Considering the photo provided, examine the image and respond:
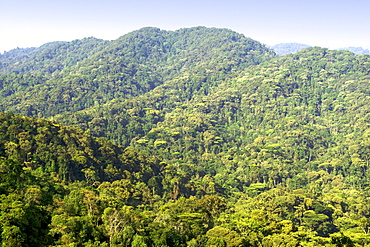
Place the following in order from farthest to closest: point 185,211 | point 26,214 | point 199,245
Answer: point 185,211, point 199,245, point 26,214

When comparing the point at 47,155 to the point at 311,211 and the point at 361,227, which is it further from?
the point at 361,227

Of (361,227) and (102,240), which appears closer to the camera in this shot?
(102,240)

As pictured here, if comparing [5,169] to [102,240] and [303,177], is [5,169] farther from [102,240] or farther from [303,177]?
[303,177]

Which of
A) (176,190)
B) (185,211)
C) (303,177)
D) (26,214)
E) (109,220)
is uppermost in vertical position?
(26,214)

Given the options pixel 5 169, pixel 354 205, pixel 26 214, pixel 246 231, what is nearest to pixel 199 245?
A: pixel 246 231

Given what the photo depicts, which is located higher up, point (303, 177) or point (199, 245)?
point (199, 245)

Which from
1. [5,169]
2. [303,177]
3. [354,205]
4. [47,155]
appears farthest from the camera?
[303,177]

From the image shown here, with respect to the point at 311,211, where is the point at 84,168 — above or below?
above

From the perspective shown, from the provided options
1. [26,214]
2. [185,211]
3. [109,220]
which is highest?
[26,214]

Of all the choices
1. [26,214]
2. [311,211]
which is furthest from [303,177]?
[26,214]
